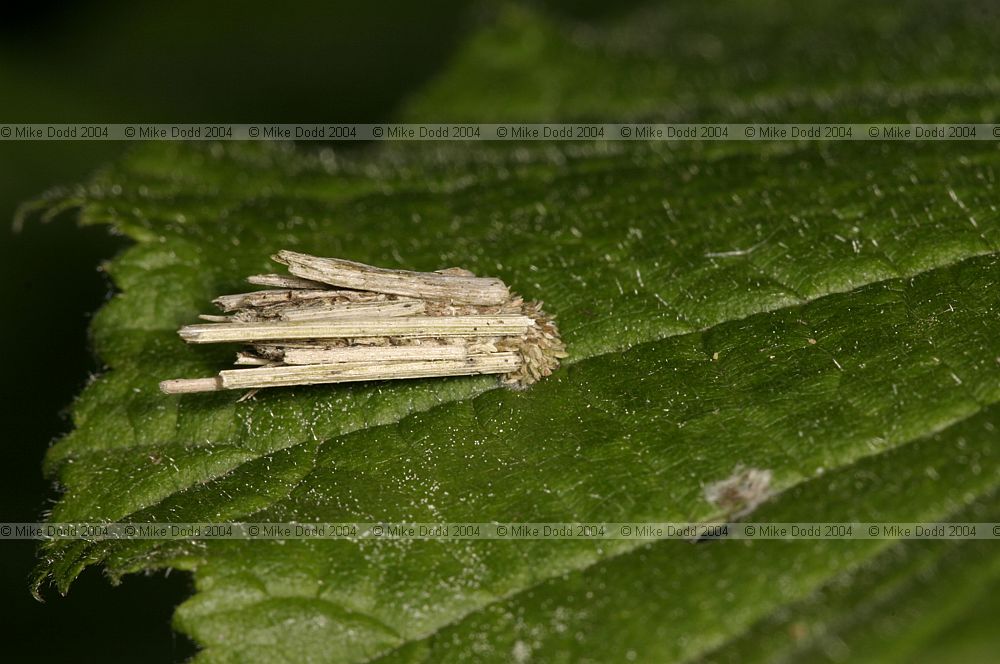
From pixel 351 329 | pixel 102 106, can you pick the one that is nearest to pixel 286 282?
pixel 351 329

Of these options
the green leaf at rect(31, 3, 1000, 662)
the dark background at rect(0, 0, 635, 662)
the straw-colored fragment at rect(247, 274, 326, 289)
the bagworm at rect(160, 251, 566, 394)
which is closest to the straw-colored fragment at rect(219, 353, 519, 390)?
the bagworm at rect(160, 251, 566, 394)

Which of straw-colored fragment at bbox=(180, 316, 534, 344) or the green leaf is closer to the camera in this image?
the green leaf

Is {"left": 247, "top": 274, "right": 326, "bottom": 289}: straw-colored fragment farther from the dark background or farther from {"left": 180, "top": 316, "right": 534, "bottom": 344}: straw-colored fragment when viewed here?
the dark background

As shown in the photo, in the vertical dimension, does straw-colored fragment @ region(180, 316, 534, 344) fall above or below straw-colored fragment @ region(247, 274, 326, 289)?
below

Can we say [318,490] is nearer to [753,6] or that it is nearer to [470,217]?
[470,217]

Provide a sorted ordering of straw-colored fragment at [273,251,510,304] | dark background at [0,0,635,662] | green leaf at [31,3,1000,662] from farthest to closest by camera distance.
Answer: dark background at [0,0,635,662] → straw-colored fragment at [273,251,510,304] → green leaf at [31,3,1000,662]

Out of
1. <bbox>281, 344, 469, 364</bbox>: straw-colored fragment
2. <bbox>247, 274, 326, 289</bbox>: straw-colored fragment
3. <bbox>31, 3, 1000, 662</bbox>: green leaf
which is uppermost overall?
<bbox>247, 274, 326, 289</bbox>: straw-colored fragment
